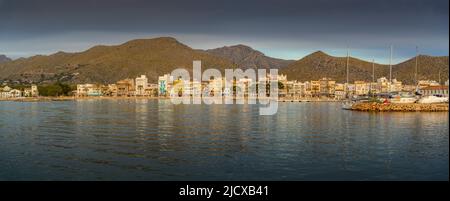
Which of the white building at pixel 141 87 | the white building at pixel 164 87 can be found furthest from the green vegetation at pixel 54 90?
the white building at pixel 164 87

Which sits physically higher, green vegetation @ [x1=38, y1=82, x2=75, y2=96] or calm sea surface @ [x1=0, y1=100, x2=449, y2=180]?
green vegetation @ [x1=38, y1=82, x2=75, y2=96]

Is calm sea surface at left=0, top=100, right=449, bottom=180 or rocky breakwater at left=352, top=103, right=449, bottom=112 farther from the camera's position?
rocky breakwater at left=352, top=103, right=449, bottom=112

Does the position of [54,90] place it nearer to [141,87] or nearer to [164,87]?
[141,87]

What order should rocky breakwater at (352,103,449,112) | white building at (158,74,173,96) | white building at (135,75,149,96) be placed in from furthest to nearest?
white building at (135,75,149,96), white building at (158,74,173,96), rocky breakwater at (352,103,449,112)

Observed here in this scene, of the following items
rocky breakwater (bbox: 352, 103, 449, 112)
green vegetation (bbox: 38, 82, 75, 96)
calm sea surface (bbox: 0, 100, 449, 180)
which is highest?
green vegetation (bbox: 38, 82, 75, 96)

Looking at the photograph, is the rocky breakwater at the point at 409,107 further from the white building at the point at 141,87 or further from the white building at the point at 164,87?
the white building at the point at 141,87

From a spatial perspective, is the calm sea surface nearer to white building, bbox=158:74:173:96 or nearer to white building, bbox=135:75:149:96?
white building, bbox=158:74:173:96

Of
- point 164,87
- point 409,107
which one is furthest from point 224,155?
point 164,87

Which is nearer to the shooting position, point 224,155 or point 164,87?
point 224,155

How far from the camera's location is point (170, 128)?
33281 millimetres

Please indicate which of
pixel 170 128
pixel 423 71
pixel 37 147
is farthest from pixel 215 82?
pixel 37 147

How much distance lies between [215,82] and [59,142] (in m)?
140

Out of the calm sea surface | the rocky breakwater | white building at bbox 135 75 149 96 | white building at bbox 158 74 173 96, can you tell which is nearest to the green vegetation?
white building at bbox 135 75 149 96

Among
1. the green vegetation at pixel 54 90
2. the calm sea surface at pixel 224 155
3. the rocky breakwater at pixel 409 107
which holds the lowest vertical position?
the calm sea surface at pixel 224 155
